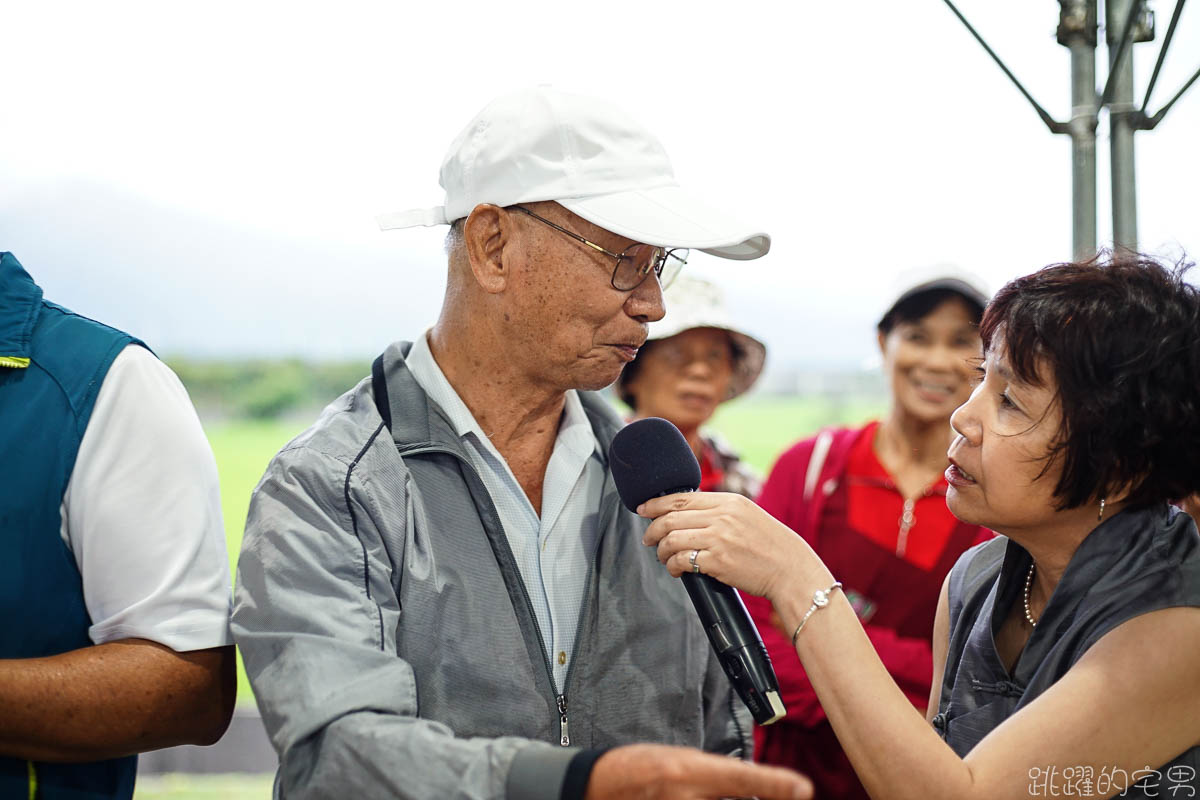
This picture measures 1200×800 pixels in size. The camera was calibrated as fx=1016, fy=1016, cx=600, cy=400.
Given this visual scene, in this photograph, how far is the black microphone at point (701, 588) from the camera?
1.38 metres

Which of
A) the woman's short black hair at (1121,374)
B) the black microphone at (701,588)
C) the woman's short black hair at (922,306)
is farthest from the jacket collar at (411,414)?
the woman's short black hair at (922,306)

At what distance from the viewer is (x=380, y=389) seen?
164 centimetres

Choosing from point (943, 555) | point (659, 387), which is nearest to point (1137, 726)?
point (943, 555)

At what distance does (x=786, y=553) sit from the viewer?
1.52 meters

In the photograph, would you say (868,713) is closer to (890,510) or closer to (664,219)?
(664,219)

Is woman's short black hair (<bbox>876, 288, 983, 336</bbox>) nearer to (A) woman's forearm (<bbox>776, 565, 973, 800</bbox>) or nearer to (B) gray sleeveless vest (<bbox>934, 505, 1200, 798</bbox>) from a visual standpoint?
(B) gray sleeveless vest (<bbox>934, 505, 1200, 798</bbox>)

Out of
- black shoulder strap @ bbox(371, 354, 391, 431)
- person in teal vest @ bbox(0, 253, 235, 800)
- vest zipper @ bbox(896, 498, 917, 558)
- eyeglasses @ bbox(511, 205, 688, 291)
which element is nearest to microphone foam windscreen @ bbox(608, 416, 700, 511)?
eyeglasses @ bbox(511, 205, 688, 291)

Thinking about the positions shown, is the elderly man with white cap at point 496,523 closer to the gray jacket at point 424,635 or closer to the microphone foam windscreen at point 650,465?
the gray jacket at point 424,635

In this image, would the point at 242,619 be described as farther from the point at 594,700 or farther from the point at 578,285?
the point at 578,285

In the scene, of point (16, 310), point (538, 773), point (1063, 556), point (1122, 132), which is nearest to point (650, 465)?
point (538, 773)

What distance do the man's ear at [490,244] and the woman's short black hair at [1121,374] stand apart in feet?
2.56

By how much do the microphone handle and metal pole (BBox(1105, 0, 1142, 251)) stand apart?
1182 mm

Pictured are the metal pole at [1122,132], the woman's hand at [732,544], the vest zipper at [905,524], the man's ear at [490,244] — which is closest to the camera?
the woman's hand at [732,544]

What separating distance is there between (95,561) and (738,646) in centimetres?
91
